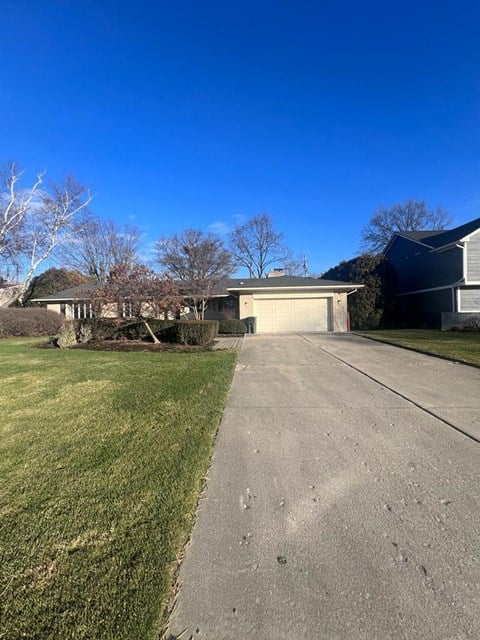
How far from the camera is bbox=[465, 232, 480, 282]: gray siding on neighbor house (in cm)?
1923

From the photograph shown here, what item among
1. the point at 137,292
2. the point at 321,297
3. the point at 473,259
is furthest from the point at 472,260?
the point at 137,292

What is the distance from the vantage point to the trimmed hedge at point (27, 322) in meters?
18.1

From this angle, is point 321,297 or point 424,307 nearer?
point 321,297

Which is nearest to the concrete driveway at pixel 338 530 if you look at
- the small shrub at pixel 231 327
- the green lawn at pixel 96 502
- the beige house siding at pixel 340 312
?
the green lawn at pixel 96 502

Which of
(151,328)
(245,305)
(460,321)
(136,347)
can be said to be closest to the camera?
(136,347)

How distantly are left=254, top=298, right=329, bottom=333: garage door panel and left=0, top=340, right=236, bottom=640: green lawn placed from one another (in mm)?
14711

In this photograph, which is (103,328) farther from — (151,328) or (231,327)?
(231,327)

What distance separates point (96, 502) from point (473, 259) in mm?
22666

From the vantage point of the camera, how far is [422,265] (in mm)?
23594

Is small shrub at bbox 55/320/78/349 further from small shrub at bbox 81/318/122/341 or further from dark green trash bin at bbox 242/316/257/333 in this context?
dark green trash bin at bbox 242/316/257/333

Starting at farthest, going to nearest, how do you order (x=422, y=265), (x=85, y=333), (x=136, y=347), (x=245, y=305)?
(x=422, y=265) → (x=245, y=305) → (x=85, y=333) → (x=136, y=347)

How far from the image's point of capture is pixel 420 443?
3709mm

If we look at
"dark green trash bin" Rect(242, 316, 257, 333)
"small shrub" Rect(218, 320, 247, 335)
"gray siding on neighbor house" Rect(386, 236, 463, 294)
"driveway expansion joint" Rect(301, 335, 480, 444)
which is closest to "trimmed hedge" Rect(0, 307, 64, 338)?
"small shrub" Rect(218, 320, 247, 335)

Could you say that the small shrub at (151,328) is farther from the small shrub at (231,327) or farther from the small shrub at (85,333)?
the small shrub at (231,327)
